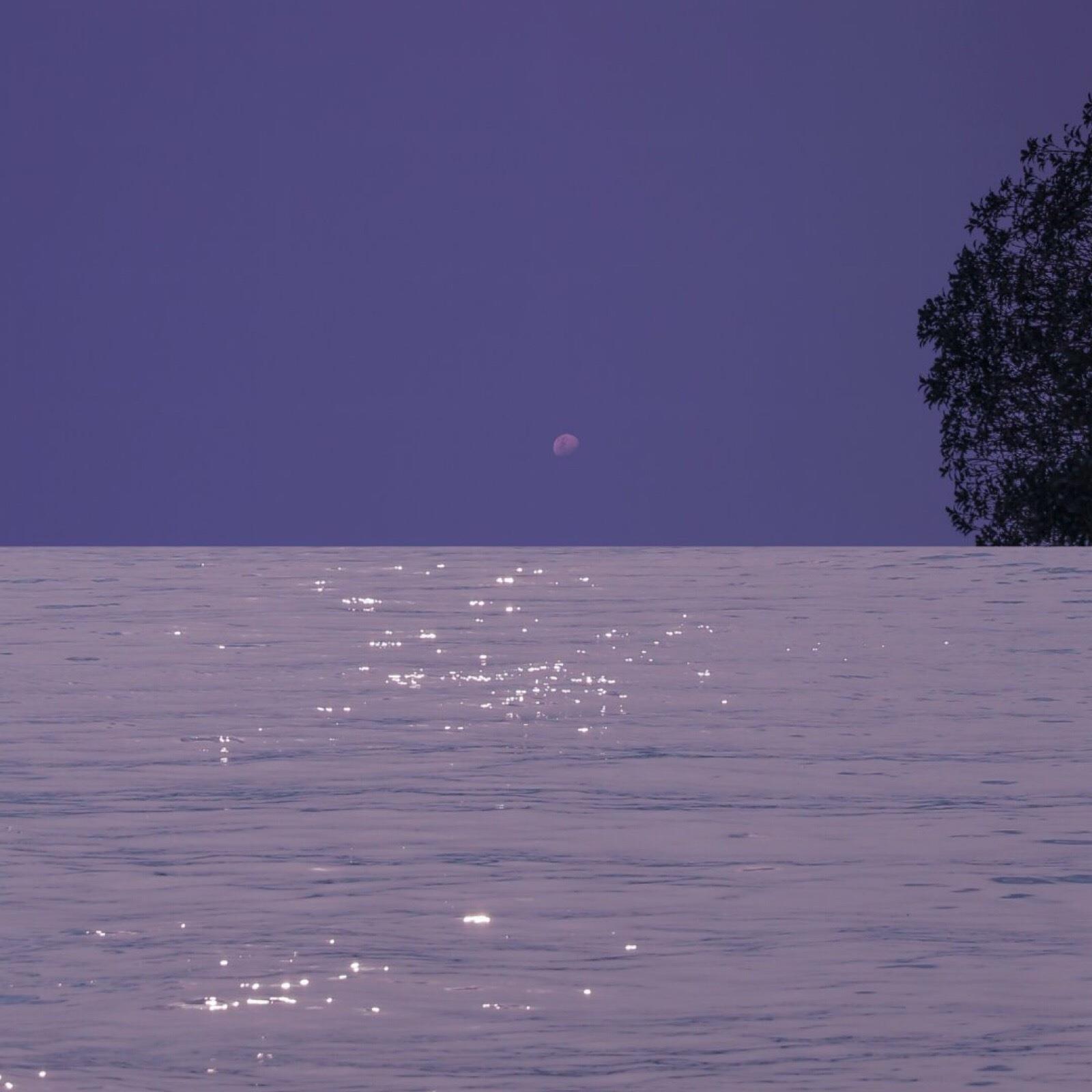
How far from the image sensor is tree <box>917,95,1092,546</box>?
19.5m

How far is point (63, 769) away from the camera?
114 inches

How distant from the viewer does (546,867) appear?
2.13 metres

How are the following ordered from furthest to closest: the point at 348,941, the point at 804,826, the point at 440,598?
1. the point at 440,598
2. the point at 804,826
3. the point at 348,941

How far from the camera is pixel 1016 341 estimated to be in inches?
779

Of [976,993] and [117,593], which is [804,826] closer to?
[976,993]

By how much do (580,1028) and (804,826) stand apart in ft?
3.27

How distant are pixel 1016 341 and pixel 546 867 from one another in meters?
18.6

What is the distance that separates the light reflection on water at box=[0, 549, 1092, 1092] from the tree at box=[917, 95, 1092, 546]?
48.9 feet

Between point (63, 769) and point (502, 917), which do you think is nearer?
point (502, 917)

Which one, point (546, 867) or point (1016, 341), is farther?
point (1016, 341)

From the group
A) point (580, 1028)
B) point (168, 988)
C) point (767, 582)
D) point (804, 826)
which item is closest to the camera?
point (580, 1028)

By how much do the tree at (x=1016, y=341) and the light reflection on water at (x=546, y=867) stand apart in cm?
1490

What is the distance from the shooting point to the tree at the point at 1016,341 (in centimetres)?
1952

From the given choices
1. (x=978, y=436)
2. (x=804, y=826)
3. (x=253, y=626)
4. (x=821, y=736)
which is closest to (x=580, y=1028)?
(x=804, y=826)
